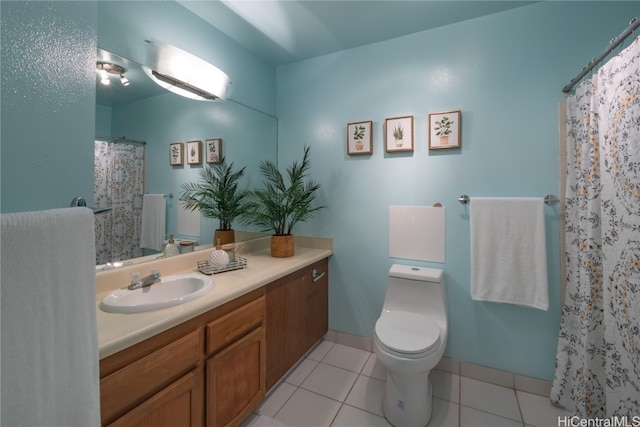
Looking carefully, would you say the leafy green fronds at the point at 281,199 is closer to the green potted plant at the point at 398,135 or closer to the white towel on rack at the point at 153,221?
the white towel on rack at the point at 153,221

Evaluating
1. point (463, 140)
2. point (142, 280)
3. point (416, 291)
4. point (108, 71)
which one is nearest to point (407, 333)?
point (416, 291)

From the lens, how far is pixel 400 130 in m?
1.92

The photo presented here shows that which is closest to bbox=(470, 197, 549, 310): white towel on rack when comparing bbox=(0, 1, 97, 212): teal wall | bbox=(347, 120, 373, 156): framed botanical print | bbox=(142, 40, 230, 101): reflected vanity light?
bbox=(347, 120, 373, 156): framed botanical print

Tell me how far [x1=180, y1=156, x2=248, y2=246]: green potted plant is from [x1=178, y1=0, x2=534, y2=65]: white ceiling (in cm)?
91

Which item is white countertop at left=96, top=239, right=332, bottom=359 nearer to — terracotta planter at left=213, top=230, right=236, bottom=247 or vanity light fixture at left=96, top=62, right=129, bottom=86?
terracotta planter at left=213, top=230, right=236, bottom=247

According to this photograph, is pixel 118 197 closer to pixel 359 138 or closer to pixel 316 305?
pixel 316 305

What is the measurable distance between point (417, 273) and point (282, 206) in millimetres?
1068

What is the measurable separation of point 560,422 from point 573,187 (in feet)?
4.23

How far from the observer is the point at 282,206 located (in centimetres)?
200

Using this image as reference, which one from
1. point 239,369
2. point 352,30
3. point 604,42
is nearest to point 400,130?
point 352,30

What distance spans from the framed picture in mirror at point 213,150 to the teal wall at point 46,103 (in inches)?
33.1

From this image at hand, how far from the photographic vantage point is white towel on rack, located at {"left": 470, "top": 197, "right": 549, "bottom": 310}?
1572 millimetres

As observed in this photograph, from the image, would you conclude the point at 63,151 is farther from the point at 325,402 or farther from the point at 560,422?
the point at 560,422

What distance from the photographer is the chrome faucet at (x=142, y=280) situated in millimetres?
1243
